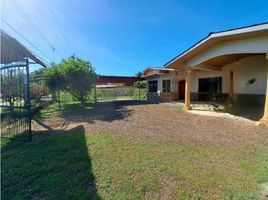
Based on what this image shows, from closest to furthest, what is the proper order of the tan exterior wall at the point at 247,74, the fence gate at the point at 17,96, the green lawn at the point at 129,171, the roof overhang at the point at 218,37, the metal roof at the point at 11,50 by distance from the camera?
the green lawn at the point at 129,171
the metal roof at the point at 11,50
the fence gate at the point at 17,96
the roof overhang at the point at 218,37
the tan exterior wall at the point at 247,74

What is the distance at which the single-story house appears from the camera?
24.6 feet

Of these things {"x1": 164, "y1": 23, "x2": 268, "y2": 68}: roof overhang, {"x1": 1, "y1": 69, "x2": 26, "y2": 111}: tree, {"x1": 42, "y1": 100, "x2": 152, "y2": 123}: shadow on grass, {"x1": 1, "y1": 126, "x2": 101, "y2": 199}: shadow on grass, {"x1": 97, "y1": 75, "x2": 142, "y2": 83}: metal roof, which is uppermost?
→ {"x1": 164, "y1": 23, "x2": 268, "y2": 68}: roof overhang

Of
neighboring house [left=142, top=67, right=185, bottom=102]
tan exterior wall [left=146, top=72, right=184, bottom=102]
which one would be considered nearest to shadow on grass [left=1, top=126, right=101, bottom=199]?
tan exterior wall [left=146, top=72, right=184, bottom=102]

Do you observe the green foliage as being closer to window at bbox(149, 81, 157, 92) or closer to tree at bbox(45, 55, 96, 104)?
tree at bbox(45, 55, 96, 104)

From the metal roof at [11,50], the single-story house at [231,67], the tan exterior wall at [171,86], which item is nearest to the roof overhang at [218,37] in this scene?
the single-story house at [231,67]

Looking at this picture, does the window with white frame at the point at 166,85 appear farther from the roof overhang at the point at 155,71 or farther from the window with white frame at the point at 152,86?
the window with white frame at the point at 152,86

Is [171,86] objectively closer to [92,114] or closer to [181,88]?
[181,88]

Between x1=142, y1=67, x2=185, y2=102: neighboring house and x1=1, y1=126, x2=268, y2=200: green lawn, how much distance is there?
510 inches

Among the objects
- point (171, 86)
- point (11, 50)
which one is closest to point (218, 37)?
point (11, 50)

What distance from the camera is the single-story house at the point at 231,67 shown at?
7484 mm

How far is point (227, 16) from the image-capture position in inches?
509

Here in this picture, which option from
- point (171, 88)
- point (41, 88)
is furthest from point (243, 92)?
point (41, 88)

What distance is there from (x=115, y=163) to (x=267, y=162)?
335cm

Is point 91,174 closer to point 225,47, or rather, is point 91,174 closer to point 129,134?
point 129,134
